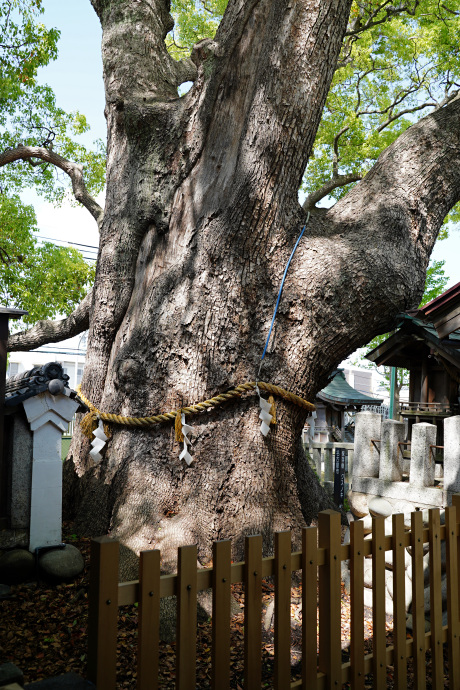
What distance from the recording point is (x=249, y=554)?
2.22 meters

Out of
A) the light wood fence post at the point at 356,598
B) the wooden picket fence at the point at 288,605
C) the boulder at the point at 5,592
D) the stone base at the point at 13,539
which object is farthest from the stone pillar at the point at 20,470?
the light wood fence post at the point at 356,598

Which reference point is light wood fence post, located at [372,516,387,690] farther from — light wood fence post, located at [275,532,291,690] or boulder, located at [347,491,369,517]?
boulder, located at [347,491,369,517]

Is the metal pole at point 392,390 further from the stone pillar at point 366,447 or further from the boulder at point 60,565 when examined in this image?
the boulder at point 60,565

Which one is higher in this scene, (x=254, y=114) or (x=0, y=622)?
(x=254, y=114)

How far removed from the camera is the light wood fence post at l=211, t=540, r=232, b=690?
2.12 m

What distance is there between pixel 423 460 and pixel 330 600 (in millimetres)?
4300

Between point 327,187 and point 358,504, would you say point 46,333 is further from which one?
point 327,187

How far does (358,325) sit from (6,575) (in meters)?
3.50

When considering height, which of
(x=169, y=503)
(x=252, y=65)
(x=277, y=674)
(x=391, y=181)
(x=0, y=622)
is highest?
(x=252, y=65)

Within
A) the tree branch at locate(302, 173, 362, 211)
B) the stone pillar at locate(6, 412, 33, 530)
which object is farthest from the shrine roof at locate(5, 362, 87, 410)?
the tree branch at locate(302, 173, 362, 211)

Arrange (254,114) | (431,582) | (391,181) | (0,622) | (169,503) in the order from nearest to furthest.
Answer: (431,582), (0,622), (169,503), (254,114), (391,181)

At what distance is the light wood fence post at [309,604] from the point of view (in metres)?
2.44

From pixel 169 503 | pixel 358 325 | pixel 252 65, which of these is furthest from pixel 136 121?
pixel 169 503

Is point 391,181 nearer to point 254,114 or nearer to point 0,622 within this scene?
point 254,114
